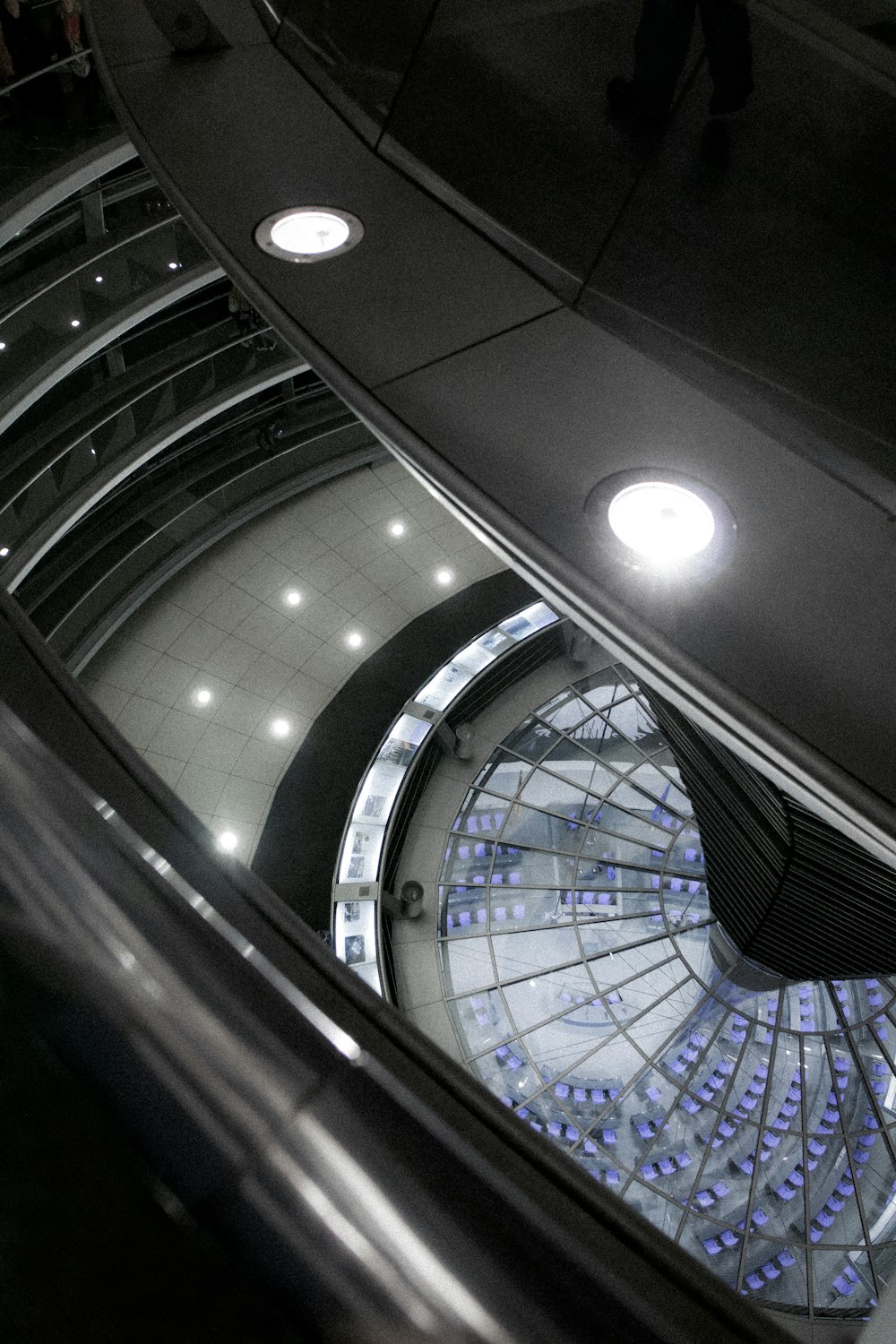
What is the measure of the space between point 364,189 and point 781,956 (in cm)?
1289

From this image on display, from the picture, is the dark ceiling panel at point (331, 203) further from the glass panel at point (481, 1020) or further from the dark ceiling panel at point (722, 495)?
the glass panel at point (481, 1020)

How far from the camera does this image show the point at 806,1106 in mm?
16031

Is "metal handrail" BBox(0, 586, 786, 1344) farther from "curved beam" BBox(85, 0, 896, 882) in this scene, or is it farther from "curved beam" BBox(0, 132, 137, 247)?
"curved beam" BBox(0, 132, 137, 247)

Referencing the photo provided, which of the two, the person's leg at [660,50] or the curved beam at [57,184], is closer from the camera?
the person's leg at [660,50]

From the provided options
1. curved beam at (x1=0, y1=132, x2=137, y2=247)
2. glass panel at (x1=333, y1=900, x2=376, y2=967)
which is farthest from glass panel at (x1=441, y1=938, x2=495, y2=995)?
curved beam at (x1=0, y1=132, x2=137, y2=247)

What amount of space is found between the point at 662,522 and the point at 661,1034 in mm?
16282

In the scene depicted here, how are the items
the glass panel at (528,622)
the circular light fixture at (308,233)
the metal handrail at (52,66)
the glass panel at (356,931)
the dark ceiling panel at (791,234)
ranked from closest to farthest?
the dark ceiling panel at (791,234), the circular light fixture at (308,233), the metal handrail at (52,66), the glass panel at (356,931), the glass panel at (528,622)

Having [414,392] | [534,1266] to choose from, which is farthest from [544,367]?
[534,1266]

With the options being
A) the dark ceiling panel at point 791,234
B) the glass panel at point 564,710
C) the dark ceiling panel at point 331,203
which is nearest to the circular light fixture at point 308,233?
the dark ceiling panel at point 331,203

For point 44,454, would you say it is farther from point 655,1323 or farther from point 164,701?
point 655,1323

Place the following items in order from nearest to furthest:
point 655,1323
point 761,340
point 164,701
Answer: point 655,1323 → point 761,340 → point 164,701

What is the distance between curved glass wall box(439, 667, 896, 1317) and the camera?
50.0ft

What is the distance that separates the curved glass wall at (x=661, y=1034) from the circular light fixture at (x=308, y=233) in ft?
49.3

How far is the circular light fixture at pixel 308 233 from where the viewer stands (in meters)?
3.45
